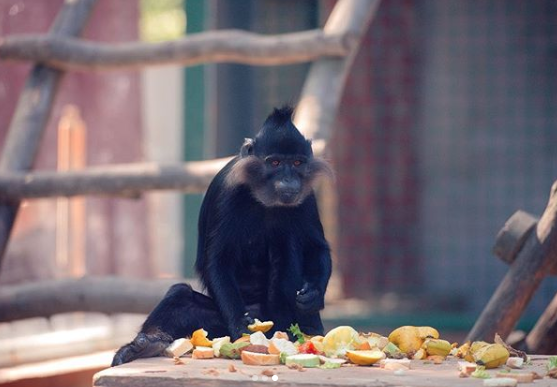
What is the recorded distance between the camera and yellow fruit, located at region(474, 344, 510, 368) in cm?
298

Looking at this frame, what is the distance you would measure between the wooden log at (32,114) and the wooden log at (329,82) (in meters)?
1.34

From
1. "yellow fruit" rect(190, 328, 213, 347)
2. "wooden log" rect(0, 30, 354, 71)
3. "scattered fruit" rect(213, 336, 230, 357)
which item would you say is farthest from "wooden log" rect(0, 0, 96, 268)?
"scattered fruit" rect(213, 336, 230, 357)

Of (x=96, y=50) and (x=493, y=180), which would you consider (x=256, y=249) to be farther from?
(x=493, y=180)

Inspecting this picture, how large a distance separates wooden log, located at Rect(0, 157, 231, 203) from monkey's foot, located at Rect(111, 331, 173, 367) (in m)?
1.38

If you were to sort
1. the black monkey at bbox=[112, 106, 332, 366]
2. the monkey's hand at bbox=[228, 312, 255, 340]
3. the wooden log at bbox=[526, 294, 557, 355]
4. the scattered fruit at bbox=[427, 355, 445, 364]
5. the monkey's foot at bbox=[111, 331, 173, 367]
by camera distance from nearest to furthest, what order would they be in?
the scattered fruit at bbox=[427, 355, 445, 364]
the monkey's foot at bbox=[111, 331, 173, 367]
the monkey's hand at bbox=[228, 312, 255, 340]
the black monkey at bbox=[112, 106, 332, 366]
the wooden log at bbox=[526, 294, 557, 355]

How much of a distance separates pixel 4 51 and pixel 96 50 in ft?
1.64

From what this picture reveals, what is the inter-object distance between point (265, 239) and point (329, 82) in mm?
1138

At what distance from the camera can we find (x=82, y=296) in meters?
4.88

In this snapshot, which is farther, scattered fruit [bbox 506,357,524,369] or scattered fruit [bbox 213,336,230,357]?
scattered fruit [bbox 213,336,230,357]

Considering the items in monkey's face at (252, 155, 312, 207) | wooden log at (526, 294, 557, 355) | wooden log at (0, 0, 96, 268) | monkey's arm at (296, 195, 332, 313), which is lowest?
wooden log at (526, 294, 557, 355)

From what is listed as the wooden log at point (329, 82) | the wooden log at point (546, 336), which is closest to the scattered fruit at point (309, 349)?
the wooden log at point (546, 336)

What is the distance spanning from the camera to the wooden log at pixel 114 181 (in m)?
4.71

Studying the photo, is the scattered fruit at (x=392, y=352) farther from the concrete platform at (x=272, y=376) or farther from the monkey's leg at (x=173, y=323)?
the monkey's leg at (x=173, y=323)

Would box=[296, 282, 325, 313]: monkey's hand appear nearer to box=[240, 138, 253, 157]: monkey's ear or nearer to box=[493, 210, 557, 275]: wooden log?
box=[240, 138, 253, 157]: monkey's ear
